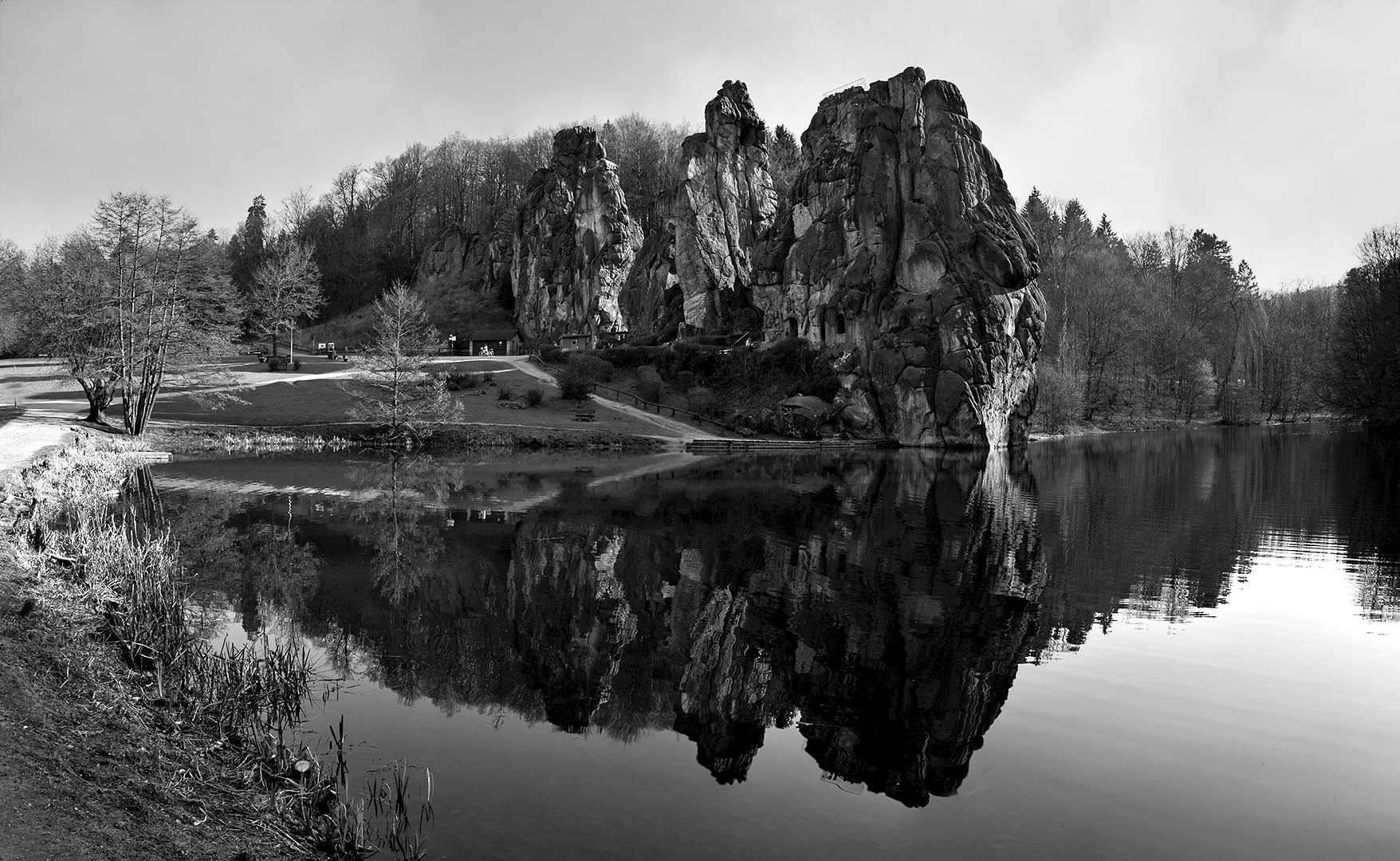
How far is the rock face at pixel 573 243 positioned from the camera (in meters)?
89.2

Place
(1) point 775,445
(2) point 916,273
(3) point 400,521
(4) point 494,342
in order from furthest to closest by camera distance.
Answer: (4) point 494,342, (2) point 916,273, (1) point 775,445, (3) point 400,521

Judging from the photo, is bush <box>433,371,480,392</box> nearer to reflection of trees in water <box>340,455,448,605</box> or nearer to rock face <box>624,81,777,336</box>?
reflection of trees in water <box>340,455,448,605</box>

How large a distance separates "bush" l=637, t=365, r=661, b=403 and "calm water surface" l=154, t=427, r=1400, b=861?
37.0 metres

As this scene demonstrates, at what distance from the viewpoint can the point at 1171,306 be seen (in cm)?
9369

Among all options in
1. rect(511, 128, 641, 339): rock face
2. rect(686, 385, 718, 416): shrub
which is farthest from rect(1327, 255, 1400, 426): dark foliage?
rect(511, 128, 641, 339): rock face

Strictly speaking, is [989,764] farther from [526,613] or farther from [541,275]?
[541,275]

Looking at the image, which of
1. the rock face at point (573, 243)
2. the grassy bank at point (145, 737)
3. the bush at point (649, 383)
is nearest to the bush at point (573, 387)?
the bush at point (649, 383)

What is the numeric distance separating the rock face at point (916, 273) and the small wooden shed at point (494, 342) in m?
29.3

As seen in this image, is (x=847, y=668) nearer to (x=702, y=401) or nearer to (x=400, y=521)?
(x=400, y=521)

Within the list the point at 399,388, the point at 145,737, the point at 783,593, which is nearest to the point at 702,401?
the point at 399,388

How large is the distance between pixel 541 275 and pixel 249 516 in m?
73.0

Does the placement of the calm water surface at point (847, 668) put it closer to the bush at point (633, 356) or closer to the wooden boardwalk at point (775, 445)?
the wooden boardwalk at point (775, 445)

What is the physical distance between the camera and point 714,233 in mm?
78875

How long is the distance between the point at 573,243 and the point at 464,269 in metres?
19.4
